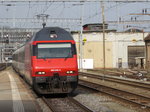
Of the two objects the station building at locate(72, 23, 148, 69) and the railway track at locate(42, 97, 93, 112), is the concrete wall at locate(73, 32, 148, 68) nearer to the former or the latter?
the station building at locate(72, 23, 148, 69)

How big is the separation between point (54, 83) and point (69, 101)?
1077 millimetres

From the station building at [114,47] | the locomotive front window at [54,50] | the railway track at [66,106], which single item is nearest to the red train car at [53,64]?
the locomotive front window at [54,50]

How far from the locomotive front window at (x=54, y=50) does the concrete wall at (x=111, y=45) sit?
157ft

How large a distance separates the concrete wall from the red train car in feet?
157

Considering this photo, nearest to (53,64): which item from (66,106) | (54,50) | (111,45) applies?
(54,50)

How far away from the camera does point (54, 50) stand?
14461 millimetres

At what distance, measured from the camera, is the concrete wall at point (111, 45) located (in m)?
62.5

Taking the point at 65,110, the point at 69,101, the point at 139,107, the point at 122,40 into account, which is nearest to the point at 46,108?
the point at 65,110

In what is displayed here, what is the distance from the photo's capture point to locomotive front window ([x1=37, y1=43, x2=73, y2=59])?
14352 millimetres

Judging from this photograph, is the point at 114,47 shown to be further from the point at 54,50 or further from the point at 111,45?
the point at 54,50

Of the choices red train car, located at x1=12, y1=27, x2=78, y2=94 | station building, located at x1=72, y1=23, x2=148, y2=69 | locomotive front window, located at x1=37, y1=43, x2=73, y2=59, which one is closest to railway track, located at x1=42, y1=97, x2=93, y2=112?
red train car, located at x1=12, y1=27, x2=78, y2=94

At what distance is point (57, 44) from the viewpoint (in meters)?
14.6

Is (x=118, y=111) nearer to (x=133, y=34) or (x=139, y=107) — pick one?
(x=139, y=107)

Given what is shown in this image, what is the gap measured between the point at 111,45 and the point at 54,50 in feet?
164
